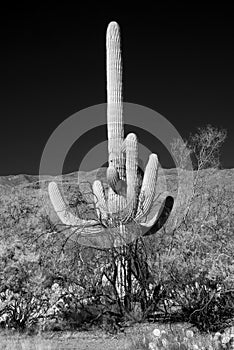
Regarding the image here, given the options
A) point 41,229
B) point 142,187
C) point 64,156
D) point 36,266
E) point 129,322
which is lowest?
point 129,322

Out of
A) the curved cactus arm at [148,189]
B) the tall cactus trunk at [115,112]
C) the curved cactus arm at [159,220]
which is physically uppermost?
the tall cactus trunk at [115,112]

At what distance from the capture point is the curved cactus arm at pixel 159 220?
7961 mm

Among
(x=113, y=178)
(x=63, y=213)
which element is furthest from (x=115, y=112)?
(x=63, y=213)

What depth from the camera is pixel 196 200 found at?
10.8m

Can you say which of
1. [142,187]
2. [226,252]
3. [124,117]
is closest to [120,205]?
[142,187]

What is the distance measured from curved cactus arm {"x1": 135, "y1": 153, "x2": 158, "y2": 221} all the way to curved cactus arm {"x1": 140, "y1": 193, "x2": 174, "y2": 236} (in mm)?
166

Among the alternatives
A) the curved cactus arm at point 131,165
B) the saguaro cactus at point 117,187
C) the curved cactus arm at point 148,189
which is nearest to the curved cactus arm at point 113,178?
the saguaro cactus at point 117,187

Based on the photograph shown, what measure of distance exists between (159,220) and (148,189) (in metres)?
0.57

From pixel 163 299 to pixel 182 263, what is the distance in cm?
88

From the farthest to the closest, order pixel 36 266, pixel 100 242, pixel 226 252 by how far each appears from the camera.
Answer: pixel 100 242 → pixel 36 266 → pixel 226 252

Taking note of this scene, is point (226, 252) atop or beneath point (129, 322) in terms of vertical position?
atop

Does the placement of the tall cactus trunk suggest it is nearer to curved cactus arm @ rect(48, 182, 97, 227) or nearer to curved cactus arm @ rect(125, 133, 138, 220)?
curved cactus arm @ rect(125, 133, 138, 220)

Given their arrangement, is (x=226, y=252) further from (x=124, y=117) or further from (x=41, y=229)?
(x=124, y=117)

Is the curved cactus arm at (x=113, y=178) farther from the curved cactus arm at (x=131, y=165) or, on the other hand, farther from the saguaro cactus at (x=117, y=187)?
the curved cactus arm at (x=131, y=165)
